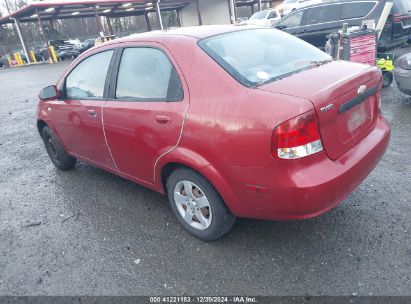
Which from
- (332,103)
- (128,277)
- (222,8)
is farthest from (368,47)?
(222,8)

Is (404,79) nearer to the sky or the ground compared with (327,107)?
nearer to the ground

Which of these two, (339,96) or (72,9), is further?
(72,9)

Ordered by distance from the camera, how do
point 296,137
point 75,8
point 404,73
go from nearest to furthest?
point 296,137 < point 404,73 < point 75,8

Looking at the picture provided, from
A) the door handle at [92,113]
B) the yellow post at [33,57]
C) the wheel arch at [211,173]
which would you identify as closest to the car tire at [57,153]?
the door handle at [92,113]

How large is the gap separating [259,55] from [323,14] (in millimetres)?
8386

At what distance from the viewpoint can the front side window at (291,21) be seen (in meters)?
10.3

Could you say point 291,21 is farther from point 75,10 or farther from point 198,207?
point 75,10

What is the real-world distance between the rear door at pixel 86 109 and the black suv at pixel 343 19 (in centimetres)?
814

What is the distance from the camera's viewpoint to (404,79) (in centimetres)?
545

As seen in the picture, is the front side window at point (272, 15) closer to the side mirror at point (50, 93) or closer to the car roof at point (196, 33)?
the side mirror at point (50, 93)

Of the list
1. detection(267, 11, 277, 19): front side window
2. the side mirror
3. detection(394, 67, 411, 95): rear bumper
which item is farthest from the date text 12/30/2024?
detection(267, 11, 277, 19): front side window

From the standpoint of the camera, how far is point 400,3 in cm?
916

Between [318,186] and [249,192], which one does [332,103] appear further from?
[249,192]

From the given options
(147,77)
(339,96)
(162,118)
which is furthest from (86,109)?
(339,96)
